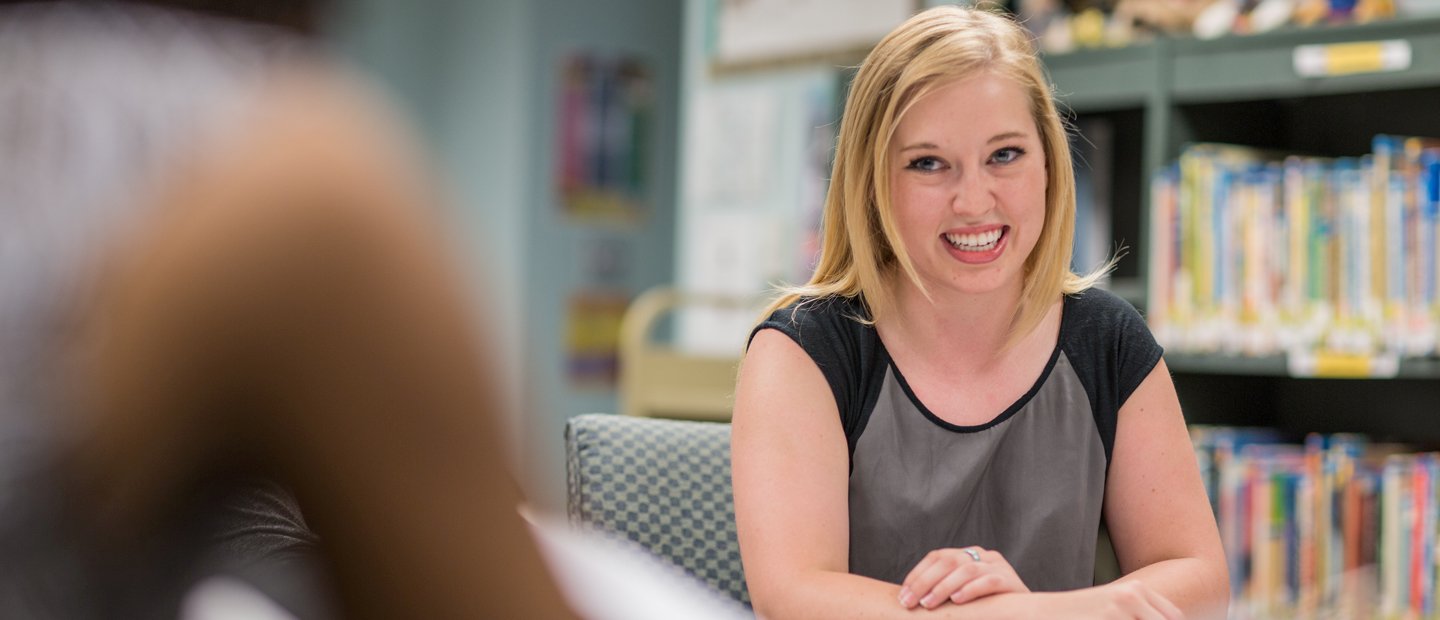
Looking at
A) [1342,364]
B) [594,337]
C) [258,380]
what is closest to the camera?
[258,380]

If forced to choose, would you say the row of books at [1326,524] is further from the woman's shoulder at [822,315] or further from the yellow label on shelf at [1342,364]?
the woman's shoulder at [822,315]

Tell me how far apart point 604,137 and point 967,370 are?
13.4 feet

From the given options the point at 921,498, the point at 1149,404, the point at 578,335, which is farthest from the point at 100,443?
the point at 578,335

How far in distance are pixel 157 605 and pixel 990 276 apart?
43.7 inches

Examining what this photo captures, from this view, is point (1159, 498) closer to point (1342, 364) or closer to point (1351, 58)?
point (1342, 364)

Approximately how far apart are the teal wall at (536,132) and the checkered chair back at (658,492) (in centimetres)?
339

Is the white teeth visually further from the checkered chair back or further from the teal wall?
the teal wall

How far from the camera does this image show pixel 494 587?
19.3 inches

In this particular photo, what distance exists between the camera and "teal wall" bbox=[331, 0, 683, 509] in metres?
5.25

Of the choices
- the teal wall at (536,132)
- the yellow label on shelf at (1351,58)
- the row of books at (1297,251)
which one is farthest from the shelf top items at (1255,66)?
the teal wall at (536,132)

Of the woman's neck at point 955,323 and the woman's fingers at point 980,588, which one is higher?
the woman's neck at point 955,323

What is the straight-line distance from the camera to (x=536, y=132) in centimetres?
527

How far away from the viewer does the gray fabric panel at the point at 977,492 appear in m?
1.48

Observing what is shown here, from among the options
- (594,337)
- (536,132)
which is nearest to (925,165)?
(536,132)
